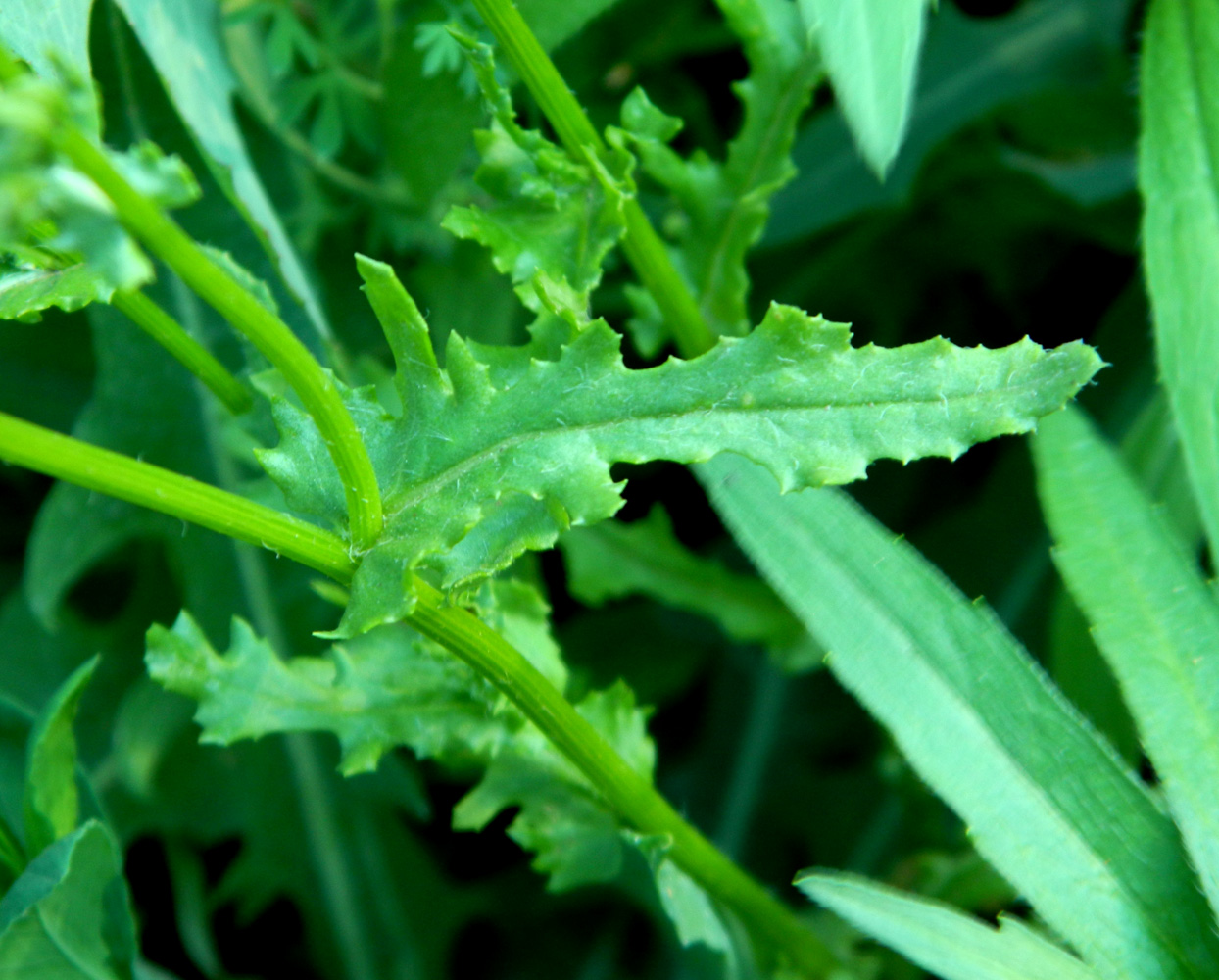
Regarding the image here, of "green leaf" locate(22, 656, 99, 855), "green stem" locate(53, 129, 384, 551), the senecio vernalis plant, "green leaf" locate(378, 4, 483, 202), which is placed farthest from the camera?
"green leaf" locate(378, 4, 483, 202)

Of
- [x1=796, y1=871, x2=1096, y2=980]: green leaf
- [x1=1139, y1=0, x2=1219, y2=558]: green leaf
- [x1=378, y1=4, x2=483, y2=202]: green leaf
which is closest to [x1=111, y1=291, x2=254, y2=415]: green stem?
[x1=378, y1=4, x2=483, y2=202]: green leaf

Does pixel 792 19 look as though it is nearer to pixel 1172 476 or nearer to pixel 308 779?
pixel 1172 476

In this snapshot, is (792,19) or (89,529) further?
(89,529)

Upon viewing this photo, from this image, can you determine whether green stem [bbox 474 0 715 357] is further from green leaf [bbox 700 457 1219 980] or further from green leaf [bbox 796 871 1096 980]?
green leaf [bbox 796 871 1096 980]

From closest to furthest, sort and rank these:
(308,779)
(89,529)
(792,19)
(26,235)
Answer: (26,235), (792,19), (89,529), (308,779)

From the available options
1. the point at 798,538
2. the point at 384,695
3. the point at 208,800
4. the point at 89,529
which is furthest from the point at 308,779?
the point at 798,538

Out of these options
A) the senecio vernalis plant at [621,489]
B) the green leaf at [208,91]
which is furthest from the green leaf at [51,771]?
the green leaf at [208,91]

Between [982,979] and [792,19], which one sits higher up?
[792,19]

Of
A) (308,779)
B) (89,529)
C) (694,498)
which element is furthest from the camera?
(694,498)
